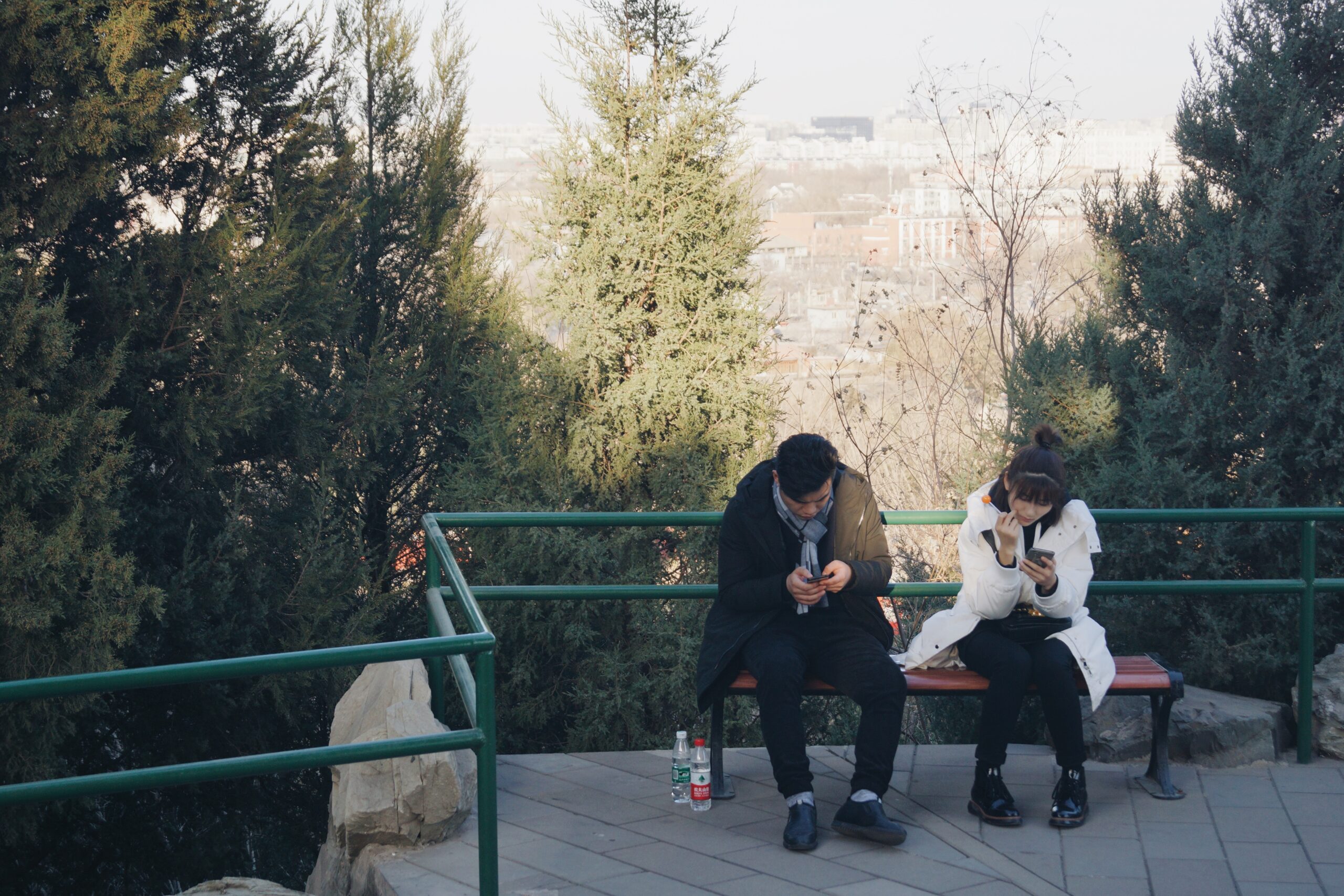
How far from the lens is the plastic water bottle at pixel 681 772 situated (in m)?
3.95

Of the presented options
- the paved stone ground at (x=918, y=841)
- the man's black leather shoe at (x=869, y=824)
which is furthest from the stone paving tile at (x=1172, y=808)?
the man's black leather shoe at (x=869, y=824)

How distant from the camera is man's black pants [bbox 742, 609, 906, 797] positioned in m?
3.62

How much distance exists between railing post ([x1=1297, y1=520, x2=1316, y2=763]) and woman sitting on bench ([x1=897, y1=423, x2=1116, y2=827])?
1.02 meters

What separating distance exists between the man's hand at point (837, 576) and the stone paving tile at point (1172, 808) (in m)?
1.30

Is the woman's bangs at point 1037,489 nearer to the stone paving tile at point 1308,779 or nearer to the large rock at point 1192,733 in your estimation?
the large rock at point 1192,733

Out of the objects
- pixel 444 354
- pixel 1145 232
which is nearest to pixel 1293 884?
pixel 1145 232

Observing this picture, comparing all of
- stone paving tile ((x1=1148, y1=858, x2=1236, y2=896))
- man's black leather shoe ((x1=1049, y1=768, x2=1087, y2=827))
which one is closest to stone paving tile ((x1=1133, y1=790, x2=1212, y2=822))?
man's black leather shoe ((x1=1049, y1=768, x2=1087, y2=827))

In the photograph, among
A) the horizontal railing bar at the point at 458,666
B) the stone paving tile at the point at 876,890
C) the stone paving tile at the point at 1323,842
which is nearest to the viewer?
the horizontal railing bar at the point at 458,666

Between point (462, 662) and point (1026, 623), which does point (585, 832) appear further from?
point (1026, 623)

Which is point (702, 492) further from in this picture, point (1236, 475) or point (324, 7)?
point (324, 7)

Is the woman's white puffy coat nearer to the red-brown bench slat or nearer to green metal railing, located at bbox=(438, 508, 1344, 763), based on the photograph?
the red-brown bench slat

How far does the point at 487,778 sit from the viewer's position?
108 inches

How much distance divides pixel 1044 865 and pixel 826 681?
886 mm

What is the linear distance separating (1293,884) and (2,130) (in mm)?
7535
